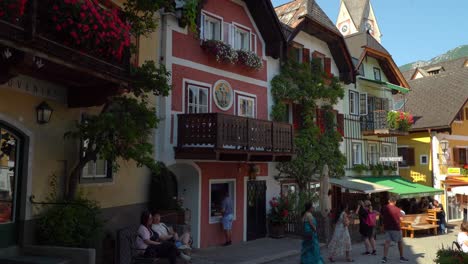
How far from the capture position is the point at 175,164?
44.1 feet

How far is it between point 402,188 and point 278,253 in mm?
10972

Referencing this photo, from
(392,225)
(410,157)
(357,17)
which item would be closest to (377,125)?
(410,157)

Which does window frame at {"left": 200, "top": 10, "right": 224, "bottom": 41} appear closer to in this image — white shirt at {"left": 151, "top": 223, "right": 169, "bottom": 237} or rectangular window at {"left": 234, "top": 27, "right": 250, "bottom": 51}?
rectangular window at {"left": 234, "top": 27, "right": 250, "bottom": 51}

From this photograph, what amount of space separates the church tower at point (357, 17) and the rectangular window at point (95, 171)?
73287 millimetres

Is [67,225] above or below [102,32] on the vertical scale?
below

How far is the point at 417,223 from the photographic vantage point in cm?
1972

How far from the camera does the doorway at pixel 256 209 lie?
16.0 metres

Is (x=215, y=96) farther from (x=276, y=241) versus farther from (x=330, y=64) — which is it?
(x=330, y=64)

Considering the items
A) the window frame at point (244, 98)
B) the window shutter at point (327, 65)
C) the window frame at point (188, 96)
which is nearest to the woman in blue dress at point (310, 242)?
the window frame at point (188, 96)

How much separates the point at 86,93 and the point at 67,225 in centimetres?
267

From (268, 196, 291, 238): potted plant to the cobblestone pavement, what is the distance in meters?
2.09

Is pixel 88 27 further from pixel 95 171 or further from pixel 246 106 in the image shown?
pixel 246 106

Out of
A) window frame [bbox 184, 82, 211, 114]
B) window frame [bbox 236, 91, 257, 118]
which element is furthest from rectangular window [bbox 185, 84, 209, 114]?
window frame [bbox 236, 91, 257, 118]

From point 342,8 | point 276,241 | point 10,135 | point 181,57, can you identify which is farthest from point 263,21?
point 342,8
